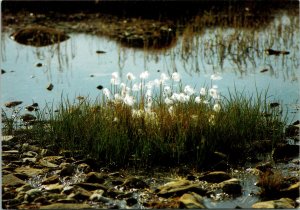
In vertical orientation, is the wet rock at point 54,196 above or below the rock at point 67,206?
below

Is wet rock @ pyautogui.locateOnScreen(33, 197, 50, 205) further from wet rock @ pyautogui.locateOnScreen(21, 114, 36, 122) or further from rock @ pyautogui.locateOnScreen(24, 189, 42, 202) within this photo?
wet rock @ pyautogui.locateOnScreen(21, 114, 36, 122)

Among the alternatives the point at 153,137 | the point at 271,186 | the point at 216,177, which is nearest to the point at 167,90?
the point at 153,137

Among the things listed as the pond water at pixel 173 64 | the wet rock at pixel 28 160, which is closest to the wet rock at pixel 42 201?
the wet rock at pixel 28 160

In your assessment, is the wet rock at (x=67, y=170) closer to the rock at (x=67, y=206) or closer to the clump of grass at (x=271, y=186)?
the rock at (x=67, y=206)

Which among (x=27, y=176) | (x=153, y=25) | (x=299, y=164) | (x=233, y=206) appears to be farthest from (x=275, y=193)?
(x=153, y=25)

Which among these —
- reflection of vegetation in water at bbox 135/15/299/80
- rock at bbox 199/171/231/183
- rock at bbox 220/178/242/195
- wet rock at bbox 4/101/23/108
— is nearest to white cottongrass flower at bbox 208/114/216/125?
rock at bbox 199/171/231/183

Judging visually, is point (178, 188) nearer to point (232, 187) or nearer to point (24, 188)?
point (232, 187)
